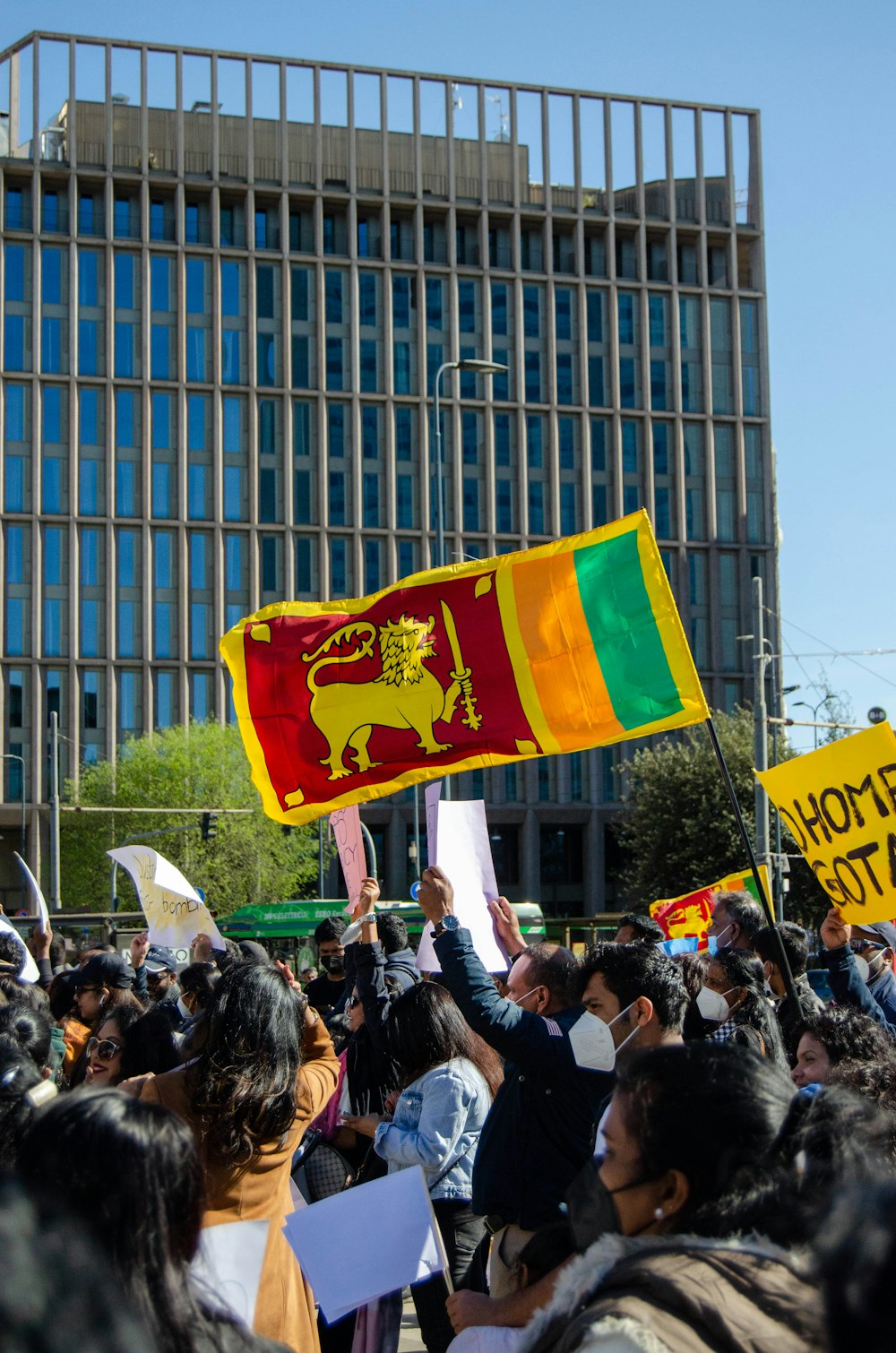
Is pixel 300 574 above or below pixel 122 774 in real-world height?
above

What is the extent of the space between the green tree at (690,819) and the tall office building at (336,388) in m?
15.0

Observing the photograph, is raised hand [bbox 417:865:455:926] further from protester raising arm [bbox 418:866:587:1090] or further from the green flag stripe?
Result: the green flag stripe

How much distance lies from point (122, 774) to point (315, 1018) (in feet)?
174

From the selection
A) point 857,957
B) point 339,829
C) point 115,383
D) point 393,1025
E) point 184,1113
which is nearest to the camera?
point 184,1113

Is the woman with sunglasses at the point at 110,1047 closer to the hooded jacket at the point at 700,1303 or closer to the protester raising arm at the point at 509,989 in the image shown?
the protester raising arm at the point at 509,989

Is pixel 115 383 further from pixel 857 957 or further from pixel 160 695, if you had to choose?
pixel 857 957

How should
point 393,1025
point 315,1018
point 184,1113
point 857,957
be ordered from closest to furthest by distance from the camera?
point 184,1113 → point 315,1018 → point 393,1025 → point 857,957

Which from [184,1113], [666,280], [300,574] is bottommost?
[184,1113]

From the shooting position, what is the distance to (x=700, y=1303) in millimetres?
1908

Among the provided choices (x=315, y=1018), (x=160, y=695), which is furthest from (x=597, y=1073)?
(x=160, y=695)

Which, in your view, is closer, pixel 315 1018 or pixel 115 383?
pixel 315 1018

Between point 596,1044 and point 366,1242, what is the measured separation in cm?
86

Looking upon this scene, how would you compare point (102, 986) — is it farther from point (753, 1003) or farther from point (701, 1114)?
point (701, 1114)

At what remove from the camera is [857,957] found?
256 inches
